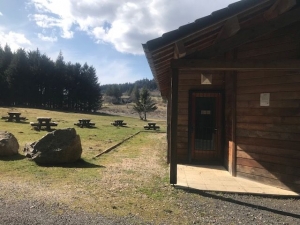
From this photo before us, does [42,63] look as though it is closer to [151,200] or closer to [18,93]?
[18,93]

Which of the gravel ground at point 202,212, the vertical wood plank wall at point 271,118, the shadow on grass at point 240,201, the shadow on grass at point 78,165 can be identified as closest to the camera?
the gravel ground at point 202,212

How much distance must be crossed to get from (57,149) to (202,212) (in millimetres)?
5182

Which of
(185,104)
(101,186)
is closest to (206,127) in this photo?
(185,104)

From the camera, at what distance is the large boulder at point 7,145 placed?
842cm

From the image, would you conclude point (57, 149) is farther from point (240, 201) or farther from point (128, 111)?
point (128, 111)

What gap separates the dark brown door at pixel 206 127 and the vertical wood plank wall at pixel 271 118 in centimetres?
181

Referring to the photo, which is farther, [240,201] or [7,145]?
[7,145]

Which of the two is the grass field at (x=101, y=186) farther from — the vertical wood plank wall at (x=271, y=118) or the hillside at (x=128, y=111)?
the hillside at (x=128, y=111)

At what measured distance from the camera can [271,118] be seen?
596 centimetres

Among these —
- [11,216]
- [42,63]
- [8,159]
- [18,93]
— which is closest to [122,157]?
[8,159]

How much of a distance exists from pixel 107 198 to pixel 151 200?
2.87ft

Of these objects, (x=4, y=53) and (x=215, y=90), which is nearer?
(x=215, y=90)

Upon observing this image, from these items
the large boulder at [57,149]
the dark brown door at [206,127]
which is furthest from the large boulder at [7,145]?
the dark brown door at [206,127]

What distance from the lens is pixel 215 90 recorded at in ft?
28.1
